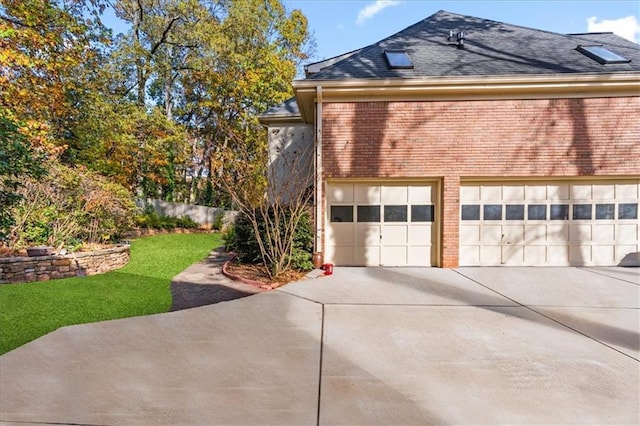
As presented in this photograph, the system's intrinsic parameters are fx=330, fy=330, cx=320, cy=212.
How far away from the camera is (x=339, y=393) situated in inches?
120

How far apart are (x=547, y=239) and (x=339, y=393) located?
8.03m

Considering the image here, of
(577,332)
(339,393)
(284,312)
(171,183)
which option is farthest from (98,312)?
(171,183)

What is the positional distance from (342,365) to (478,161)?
22.3 ft

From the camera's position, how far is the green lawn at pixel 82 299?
4.77 meters

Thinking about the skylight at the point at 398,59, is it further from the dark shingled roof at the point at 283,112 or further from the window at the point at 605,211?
the window at the point at 605,211

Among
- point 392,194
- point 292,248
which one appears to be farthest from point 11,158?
point 392,194

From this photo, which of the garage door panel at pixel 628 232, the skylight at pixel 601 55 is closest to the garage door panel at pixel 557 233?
the garage door panel at pixel 628 232

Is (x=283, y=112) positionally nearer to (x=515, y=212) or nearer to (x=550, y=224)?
(x=515, y=212)

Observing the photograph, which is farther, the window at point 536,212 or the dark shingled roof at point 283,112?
the dark shingled roof at point 283,112

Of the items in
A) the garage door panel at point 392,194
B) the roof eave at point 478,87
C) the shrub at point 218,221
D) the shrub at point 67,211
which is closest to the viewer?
the roof eave at point 478,87

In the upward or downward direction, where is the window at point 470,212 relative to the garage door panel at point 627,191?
downward

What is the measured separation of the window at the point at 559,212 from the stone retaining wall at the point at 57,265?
38.1 feet

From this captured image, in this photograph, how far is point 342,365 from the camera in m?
3.57

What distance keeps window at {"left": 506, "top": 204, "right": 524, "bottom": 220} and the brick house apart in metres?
0.03
